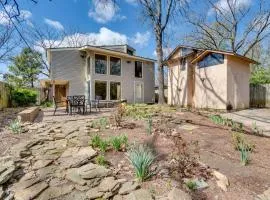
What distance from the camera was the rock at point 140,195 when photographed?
3.13m

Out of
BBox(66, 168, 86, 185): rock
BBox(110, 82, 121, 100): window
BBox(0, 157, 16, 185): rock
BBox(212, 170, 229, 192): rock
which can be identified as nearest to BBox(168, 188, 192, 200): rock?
BBox(212, 170, 229, 192): rock

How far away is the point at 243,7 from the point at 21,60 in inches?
997

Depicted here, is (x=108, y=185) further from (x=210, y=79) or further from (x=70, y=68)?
(x=70, y=68)

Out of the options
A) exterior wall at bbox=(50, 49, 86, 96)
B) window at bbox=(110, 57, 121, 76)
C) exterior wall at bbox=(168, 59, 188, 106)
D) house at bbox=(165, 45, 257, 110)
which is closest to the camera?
house at bbox=(165, 45, 257, 110)

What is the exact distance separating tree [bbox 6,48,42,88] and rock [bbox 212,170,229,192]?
1142 inches

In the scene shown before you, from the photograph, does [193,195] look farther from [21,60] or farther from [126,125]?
[21,60]

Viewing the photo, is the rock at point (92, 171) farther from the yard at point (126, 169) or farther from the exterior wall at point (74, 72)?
the exterior wall at point (74, 72)

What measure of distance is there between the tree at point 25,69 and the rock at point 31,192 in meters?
28.0

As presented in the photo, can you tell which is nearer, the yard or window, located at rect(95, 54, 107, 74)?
the yard

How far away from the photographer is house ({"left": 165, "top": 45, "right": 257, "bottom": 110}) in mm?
13391

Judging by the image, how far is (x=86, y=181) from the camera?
3.62 metres

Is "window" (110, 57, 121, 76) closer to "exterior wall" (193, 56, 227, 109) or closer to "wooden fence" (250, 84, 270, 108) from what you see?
"exterior wall" (193, 56, 227, 109)

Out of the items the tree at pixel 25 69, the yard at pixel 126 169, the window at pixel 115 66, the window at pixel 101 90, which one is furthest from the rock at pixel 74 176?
the tree at pixel 25 69

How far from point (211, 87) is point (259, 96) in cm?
418
